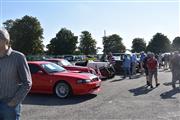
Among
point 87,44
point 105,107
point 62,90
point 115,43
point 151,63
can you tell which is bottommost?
point 105,107

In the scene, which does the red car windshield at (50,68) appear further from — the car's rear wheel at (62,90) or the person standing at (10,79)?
the person standing at (10,79)

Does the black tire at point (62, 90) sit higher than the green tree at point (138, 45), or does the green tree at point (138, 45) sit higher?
the green tree at point (138, 45)

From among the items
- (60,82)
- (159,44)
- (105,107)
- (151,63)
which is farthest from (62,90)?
(159,44)

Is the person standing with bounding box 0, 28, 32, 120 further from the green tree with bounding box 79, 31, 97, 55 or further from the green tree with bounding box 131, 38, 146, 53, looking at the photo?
the green tree with bounding box 131, 38, 146, 53

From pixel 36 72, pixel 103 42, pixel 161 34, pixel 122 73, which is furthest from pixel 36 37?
pixel 36 72

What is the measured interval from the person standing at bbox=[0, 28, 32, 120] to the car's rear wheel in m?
8.74

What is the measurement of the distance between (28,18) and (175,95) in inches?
2820

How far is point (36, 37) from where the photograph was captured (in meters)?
81.0

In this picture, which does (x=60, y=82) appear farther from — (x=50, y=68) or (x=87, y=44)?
(x=87, y=44)

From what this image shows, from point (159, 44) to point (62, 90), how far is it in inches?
3702

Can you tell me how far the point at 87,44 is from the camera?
3743 inches

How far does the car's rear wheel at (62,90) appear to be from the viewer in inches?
503

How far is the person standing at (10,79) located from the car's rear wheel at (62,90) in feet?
28.7

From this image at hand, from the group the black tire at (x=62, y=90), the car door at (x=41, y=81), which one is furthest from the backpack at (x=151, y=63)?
the car door at (x=41, y=81)
